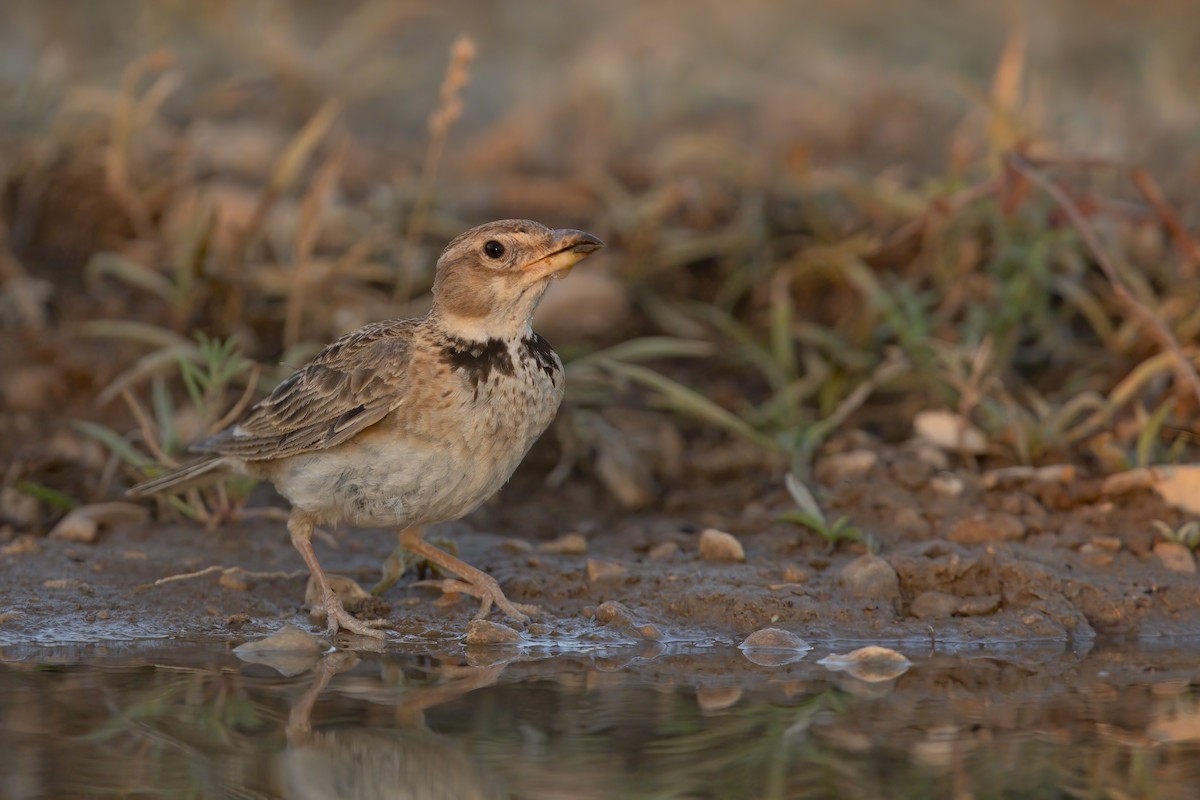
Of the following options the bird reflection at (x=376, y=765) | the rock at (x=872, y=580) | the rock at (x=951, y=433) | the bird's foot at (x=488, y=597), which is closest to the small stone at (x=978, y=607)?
the rock at (x=872, y=580)

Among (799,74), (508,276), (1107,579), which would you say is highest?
(799,74)

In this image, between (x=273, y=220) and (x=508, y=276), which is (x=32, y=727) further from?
(x=273, y=220)

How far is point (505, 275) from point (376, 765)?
214 centimetres

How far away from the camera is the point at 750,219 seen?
26.3ft

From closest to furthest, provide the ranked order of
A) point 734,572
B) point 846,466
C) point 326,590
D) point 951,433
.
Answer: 1. point 326,590
2. point 734,572
3. point 846,466
4. point 951,433

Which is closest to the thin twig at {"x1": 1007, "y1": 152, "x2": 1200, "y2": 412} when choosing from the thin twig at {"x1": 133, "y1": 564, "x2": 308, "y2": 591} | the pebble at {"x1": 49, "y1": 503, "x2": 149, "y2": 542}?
the thin twig at {"x1": 133, "y1": 564, "x2": 308, "y2": 591}

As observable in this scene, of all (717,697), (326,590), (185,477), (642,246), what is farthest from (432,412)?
(642,246)

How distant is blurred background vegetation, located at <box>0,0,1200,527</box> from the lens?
6.67 meters

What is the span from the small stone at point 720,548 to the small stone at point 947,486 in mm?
858

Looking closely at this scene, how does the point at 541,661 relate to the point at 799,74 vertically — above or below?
below

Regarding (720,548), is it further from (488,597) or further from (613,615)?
(488,597)

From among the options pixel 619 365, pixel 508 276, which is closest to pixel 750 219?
pixel 619 365

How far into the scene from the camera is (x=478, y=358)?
17.5ft

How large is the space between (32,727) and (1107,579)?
354cm
